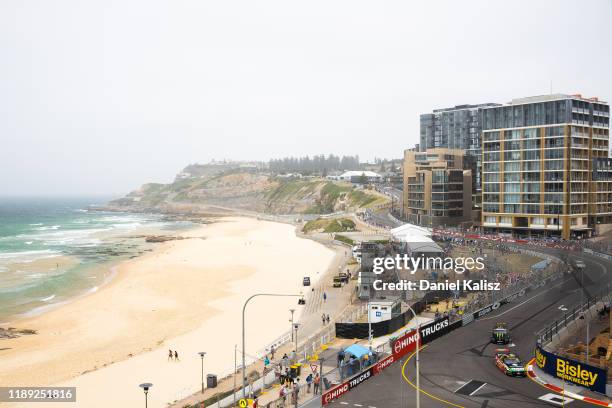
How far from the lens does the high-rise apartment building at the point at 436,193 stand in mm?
108875

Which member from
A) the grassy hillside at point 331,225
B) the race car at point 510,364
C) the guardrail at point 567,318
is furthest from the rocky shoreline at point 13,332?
the grassy hillside at point 331,225

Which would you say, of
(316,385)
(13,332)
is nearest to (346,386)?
(316,385)

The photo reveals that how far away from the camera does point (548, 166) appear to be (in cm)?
8825

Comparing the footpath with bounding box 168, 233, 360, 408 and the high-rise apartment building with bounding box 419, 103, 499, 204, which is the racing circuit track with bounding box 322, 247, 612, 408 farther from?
the high-rise apartment building with bounding box 419, 103, 499, 204

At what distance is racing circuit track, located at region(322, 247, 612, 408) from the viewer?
2741 cm

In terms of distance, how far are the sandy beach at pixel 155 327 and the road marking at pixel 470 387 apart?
1661 centimetres

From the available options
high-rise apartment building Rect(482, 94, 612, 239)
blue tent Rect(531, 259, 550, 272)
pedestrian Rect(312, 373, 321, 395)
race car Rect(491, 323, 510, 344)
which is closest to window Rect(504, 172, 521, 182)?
high-rise apartment building Rect(482, 94, 612, 239)

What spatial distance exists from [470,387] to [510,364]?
3418mm

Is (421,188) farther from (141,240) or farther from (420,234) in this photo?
(141,240)

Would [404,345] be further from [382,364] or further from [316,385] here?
[316,385]

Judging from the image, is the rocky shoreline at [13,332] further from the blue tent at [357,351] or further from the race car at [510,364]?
the race car at [510,364]

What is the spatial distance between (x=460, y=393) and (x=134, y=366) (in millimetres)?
24381

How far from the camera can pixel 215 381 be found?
1371 inches

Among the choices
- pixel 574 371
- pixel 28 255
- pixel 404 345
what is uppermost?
pixel 574 371
